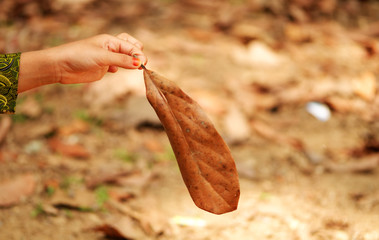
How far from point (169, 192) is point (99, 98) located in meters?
0.89

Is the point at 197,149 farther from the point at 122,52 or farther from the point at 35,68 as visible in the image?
the point at 35,68

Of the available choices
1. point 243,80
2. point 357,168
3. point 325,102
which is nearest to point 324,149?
point 357,168

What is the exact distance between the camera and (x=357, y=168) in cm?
181

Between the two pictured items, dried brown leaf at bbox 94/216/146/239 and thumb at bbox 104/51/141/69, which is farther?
dried brown leaf at bbox 94/216/146/239

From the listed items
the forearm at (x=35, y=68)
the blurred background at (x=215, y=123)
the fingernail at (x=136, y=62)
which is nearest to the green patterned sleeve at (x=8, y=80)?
the forearm at (x=35, y=68)

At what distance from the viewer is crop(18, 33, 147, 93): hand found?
1.15m

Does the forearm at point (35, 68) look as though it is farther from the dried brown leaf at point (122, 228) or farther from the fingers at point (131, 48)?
the dried brown leaf at point (122, 228)

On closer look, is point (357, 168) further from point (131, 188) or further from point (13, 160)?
point (13, 160)

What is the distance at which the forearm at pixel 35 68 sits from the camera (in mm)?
1215

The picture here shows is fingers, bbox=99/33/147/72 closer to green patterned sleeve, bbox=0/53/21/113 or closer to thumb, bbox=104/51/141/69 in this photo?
thumb, bbox=104/51/141/69

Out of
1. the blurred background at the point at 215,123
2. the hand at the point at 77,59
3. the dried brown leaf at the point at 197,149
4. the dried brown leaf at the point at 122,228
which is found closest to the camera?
the dried brown leaf at the point at 197,149

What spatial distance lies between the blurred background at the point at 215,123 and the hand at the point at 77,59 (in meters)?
0.58

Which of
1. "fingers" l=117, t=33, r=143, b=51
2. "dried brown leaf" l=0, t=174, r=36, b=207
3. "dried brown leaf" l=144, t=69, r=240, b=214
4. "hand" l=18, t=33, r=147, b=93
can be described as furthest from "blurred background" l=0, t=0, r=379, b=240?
"fingers" l=117, t=33, r=143, b=51

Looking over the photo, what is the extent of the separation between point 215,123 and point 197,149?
1.17 metres
